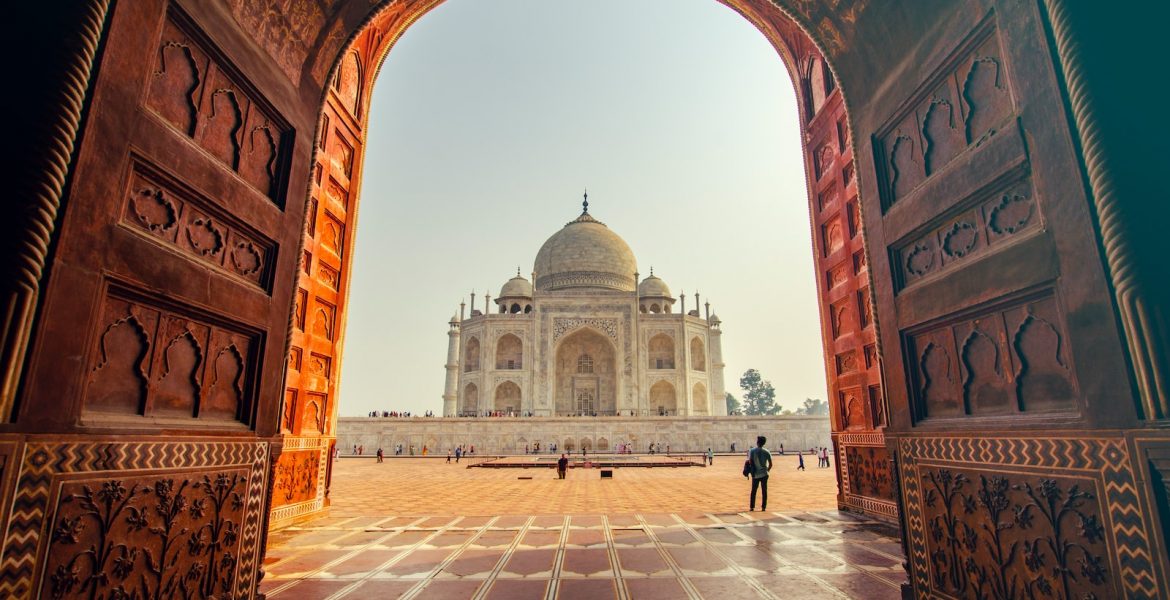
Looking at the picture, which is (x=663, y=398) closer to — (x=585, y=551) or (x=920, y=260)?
(x=585, y=551)

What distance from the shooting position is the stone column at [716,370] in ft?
122

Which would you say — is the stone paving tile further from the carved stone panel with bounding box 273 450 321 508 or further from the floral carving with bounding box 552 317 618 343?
the floral carving with bounding box 552 317 618 343

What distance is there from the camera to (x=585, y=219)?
4634 cm

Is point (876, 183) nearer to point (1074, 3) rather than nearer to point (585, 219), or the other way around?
point (1074, 3)

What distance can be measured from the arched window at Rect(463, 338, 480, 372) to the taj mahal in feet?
0.23

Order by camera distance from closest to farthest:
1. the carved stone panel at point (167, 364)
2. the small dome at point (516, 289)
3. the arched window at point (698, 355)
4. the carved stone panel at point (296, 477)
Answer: the carved stone panel at point (167, 364) < the carved stone panel at point (296, 477) < the arched window at point (698, 355) < the small dome at point (516, 289)

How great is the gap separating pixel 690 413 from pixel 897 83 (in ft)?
108

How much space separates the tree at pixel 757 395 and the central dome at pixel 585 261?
29661 millimetres

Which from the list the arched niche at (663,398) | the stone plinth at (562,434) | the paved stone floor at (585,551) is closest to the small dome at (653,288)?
the arched niche at (663,398)

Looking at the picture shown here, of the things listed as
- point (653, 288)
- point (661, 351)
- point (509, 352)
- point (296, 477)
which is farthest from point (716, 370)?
point (296, 477)

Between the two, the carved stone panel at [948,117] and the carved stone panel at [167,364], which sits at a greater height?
the carved stone panel at [948,117]

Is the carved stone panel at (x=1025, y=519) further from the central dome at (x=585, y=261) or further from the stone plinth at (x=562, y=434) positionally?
the central dome at (x=585, y=261)

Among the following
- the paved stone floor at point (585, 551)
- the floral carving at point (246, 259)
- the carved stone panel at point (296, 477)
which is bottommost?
the paved stone floor at point (585, 551)

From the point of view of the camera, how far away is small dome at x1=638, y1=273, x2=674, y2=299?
42.0 m
